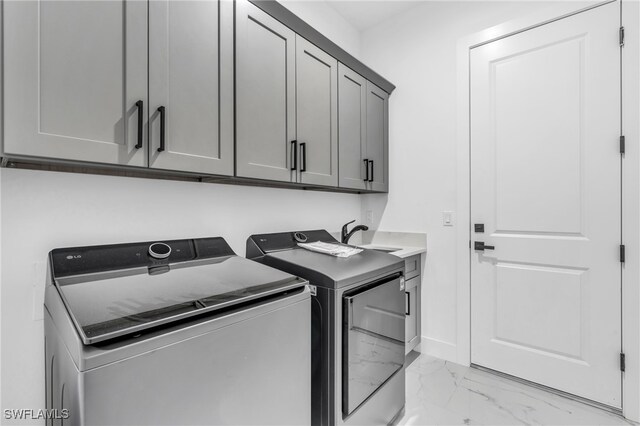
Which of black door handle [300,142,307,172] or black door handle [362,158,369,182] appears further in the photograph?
black door handle [362,158,369,182]

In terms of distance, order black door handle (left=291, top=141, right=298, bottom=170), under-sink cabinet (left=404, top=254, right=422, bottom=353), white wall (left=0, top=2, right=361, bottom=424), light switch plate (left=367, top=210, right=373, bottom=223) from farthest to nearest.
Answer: light switch plate (left=367, top=210, right=373, bottom=223)
under-sink cabinet (left=404, top=254, right=422, bottom=353)
black door handle (left=291, top=141, right=298, bottom=170)
white wall (left=0, top=2, right=361, bottom=424)

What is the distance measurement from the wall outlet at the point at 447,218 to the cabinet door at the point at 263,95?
4.65 ft

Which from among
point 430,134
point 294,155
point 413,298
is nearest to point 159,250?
point 294,155

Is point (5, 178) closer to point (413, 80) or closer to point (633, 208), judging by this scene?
point (413, 80)

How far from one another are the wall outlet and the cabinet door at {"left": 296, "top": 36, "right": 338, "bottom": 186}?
3.37ft

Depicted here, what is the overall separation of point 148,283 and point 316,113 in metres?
1.36

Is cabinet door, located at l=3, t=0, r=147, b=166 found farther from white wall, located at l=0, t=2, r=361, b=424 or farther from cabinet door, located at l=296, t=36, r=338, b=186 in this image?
cabinet door, located at l=296, t=36, r=338, b=186

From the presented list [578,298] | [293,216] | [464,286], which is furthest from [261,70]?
[578,298]

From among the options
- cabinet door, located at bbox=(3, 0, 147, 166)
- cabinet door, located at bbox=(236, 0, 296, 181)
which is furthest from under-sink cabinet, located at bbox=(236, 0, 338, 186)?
cabinet door, located at bbox=(3, 0, 147, 166)

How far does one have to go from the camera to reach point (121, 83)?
107cm

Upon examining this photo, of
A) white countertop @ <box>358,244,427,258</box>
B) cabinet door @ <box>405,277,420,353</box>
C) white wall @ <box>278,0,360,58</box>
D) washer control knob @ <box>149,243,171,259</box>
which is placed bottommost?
cabinet door @ <box>405,277,420,353</box>

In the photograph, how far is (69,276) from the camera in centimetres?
109

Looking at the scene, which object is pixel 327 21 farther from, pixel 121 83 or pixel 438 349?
pixel 438 349

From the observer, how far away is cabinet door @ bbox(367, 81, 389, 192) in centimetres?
251
